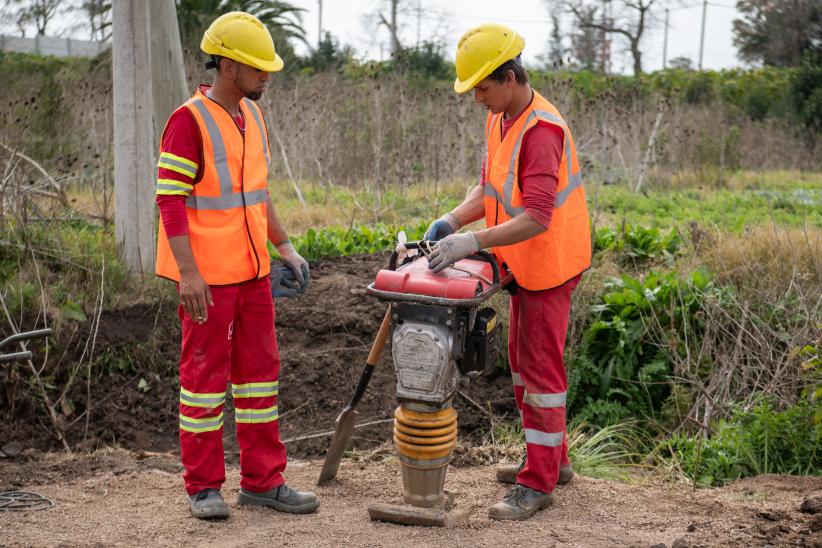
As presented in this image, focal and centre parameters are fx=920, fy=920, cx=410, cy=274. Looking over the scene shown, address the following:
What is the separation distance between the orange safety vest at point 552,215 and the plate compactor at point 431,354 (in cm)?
16

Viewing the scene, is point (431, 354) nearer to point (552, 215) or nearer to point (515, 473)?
point (552, 215)

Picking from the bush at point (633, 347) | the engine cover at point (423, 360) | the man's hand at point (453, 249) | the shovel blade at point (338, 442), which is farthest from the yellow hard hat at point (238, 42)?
the bush at point (633, 347)

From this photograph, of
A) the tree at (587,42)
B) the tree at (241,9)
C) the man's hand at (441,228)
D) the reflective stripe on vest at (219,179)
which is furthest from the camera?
the tree at (587,42)

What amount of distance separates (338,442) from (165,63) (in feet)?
14.0

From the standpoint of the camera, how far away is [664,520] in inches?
156

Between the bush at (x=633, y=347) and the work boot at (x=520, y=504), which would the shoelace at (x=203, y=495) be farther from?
the bush at (x=633, y=347)

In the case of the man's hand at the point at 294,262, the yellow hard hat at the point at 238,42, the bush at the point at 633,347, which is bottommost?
the bush at the point at 633,347

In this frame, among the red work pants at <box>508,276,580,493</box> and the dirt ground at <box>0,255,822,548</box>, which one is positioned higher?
the red work pants at <box>508,276,580,493</box>

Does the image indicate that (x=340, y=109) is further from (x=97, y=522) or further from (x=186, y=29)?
(x=97, y=522)

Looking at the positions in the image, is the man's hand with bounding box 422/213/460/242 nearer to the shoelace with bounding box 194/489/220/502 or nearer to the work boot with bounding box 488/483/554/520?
the work boot with bounding box 488/483/554/520

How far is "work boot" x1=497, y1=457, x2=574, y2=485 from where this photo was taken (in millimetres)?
4383

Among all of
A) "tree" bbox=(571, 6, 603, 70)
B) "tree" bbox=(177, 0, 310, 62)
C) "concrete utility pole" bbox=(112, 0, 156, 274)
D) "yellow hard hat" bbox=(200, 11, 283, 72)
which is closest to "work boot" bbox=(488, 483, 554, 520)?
"yellow hard hat" bbox=(200, 11, 283, 72)

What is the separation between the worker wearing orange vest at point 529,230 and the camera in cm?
371

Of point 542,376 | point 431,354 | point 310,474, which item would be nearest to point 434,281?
point 431,354
